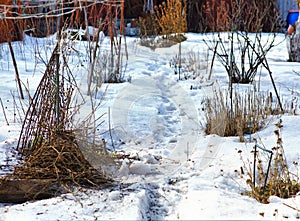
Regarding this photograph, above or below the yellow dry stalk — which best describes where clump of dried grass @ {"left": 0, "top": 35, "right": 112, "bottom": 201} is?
below

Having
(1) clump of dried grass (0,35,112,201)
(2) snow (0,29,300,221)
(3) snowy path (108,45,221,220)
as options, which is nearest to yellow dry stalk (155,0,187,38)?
(3) snowy path (108,45,221,220)

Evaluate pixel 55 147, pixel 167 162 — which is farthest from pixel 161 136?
pixel 55 147

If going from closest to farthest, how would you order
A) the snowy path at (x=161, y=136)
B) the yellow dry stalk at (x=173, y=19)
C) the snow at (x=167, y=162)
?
1. the snow at (x=167, y=162)
2. the snowy path at (x=161, y=136)
3. the yellow dry stalk at (x=173, y=19)

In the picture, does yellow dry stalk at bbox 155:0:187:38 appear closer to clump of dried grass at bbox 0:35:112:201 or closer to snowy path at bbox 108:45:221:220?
snowy path at bbox 108:45:221:220

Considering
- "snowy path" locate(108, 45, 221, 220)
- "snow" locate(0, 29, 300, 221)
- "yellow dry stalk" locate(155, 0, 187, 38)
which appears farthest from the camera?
"yellow dry stalk" locate(155, 0, 187, 38)

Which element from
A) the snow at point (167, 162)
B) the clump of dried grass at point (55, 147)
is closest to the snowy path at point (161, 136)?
the snow at point (167, 162)

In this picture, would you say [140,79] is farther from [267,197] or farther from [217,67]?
[267,197]

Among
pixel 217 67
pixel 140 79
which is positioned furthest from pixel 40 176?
pixel 217 67

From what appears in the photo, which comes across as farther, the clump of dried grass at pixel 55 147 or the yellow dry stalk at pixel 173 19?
the yellow dry stalk at pixel 173 19

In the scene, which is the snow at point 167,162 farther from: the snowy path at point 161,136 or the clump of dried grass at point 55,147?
the clump of dried grass at point 55,147

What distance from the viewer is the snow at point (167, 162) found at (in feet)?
7.39

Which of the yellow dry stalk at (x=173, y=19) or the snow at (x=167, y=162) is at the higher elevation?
the yellow dry stalk at (x=173, y=19)

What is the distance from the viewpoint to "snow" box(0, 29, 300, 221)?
7.39 feet

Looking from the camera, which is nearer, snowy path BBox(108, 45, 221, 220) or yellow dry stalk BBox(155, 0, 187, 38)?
snowy path BBox(108, 45, 221, 220)
